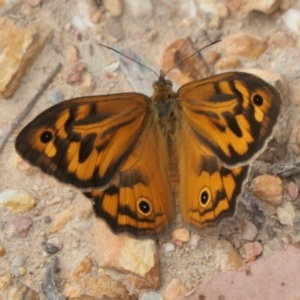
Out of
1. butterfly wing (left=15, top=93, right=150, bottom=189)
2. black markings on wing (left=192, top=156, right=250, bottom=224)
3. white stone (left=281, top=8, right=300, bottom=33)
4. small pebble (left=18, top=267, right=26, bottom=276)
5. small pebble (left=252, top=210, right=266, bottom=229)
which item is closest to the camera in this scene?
butterfly wing (left=15, top=93, right=150, bottom=189)

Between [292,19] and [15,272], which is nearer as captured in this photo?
[15,272]

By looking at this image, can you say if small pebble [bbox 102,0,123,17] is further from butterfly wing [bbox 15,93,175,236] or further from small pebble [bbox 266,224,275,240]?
small pebble [bbox 266,224,275,240]

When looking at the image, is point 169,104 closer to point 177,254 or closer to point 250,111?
point 250,111

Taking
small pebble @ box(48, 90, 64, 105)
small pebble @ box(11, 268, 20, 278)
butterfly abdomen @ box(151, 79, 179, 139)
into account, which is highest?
small pebble @ box(48, 90, 64, 105)

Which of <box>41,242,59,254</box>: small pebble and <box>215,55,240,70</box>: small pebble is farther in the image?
<box>215,55,240,70</box>: small pebble

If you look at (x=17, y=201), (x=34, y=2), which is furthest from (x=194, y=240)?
(x=34, y=2)

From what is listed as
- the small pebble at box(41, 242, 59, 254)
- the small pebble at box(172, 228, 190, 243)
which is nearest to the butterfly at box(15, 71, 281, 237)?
the small pebble at box(172, 228, 190, 243)

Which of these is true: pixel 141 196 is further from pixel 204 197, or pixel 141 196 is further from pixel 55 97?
pixel 55 97

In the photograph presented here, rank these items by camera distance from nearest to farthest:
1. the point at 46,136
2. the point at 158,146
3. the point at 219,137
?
the point at 46,136, the point at 219,137, the point at 158,146

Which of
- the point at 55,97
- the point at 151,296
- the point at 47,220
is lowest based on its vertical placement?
the point at 151,296
